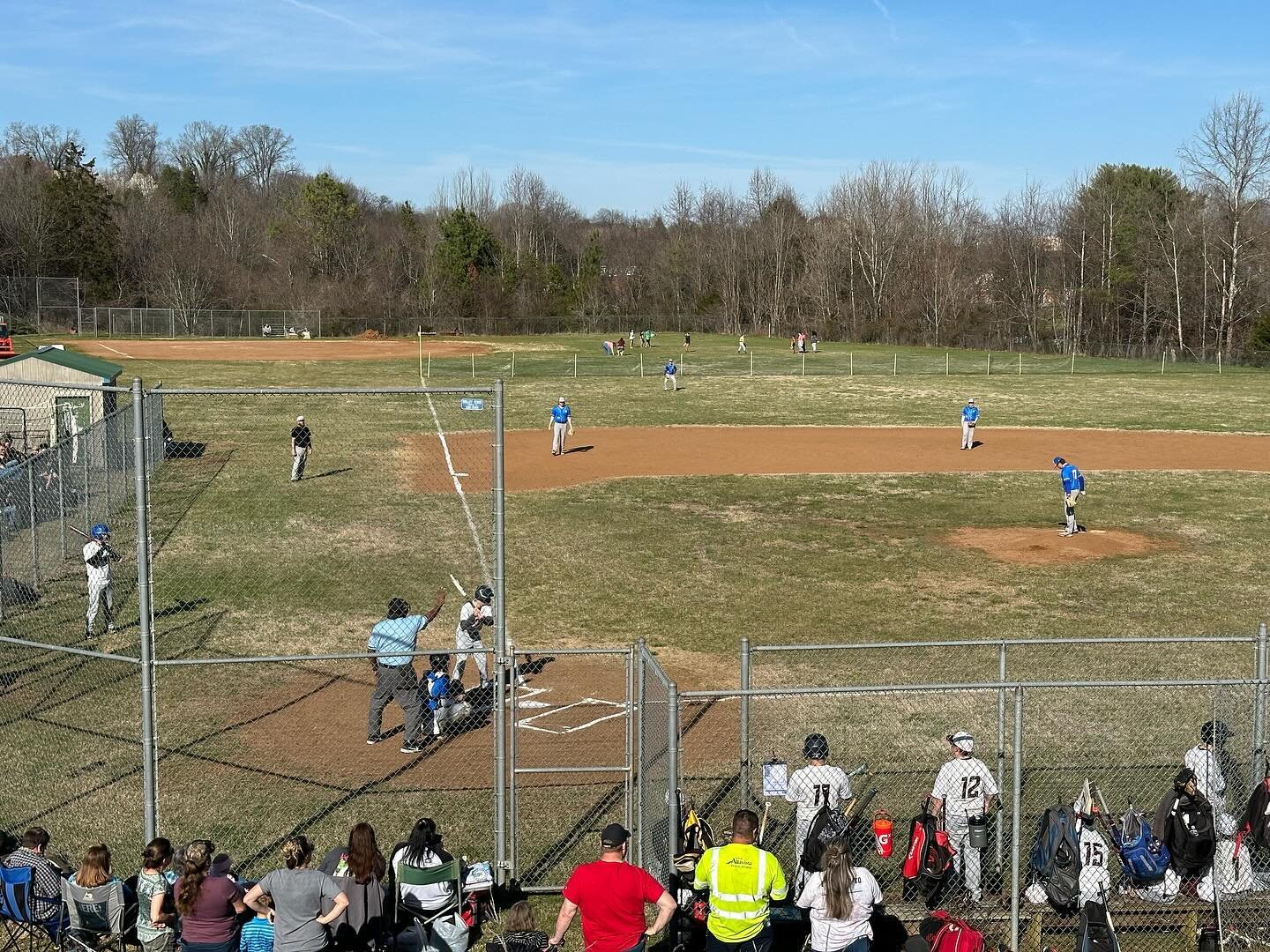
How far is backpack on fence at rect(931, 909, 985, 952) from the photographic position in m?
8.72

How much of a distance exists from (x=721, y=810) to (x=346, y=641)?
853cm

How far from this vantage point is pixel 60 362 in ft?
104

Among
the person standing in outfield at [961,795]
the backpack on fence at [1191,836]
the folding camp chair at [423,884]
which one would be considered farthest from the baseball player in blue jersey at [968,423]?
the folding camp chair at [423,884]

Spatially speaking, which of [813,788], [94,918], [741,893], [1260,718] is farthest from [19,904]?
→ [1260,718]

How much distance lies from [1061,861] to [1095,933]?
1.19 m

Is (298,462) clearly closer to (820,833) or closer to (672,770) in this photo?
(820,833)

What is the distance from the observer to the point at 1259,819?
10539mm

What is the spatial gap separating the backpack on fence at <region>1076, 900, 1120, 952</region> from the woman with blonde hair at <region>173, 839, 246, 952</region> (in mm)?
5984

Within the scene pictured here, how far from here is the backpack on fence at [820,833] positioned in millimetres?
9906

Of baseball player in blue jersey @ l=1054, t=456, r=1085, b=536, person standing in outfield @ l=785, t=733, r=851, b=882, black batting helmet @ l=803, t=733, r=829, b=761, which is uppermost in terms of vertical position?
baseball player in blue jersey @ l=1054, t=456, r=1085, b=536

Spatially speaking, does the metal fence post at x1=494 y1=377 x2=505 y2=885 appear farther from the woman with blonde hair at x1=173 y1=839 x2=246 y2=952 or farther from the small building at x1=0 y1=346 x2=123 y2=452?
the small building at x1=0 y1=346 x2=123 y2=452

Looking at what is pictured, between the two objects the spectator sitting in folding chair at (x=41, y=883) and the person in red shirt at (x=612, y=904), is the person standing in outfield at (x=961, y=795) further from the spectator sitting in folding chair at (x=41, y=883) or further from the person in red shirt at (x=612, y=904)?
the spectator sitting in folding chair at (x=41, y=883)

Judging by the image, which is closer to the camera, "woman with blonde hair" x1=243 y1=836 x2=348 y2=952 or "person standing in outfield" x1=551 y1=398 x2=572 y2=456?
"woman with blonde hair" x1=243 y1=836 x2=348 y2=952

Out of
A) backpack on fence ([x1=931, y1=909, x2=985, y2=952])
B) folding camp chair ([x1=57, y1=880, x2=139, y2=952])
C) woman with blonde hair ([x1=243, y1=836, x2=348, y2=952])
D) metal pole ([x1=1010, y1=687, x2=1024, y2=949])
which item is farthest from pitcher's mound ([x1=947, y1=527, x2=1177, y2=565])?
folding camp chair ([x1=57, y1=880, x2=139, y2=952])
